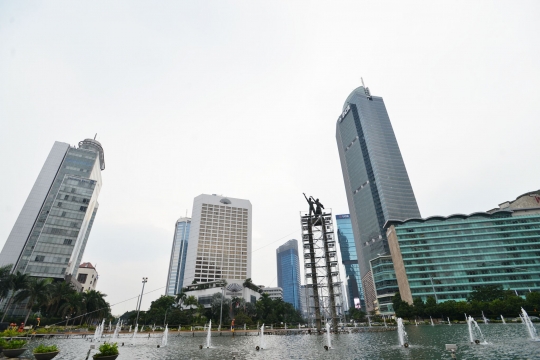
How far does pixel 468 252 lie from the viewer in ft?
360

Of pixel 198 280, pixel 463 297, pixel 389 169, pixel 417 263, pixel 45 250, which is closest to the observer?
pixel 45 250

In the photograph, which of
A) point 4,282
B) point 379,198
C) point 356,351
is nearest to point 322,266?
point 356,351

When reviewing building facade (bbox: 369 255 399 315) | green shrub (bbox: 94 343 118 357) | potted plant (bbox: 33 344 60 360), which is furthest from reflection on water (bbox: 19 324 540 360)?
building facade (bbox: 369 255 399 315)

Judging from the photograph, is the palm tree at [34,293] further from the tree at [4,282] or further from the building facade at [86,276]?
the building facade at [86,276]

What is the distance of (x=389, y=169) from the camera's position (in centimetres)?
18638

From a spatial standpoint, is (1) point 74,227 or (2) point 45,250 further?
(1) point 74,227

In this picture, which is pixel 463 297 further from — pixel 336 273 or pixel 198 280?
pixel 198 280

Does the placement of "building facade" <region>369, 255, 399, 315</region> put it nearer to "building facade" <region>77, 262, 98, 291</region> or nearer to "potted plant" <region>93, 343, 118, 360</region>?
"potted plant" <region>93, 343, 118, 360</region>

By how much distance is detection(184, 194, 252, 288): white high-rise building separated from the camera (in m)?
147

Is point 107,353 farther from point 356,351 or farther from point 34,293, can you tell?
point 34,293

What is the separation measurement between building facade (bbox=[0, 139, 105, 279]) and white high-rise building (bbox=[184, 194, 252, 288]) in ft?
192

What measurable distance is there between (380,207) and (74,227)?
164 meters

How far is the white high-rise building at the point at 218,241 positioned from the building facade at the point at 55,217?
5853 cm

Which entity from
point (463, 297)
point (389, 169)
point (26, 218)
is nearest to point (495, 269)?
point (463, 297)
